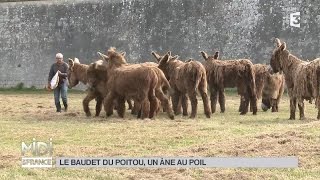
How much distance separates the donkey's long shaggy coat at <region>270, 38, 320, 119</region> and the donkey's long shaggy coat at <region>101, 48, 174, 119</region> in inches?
117

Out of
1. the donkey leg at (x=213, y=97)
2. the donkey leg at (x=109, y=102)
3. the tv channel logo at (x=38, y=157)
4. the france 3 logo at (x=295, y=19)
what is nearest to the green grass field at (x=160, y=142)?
the tv channel logo at (x=38, y=157)

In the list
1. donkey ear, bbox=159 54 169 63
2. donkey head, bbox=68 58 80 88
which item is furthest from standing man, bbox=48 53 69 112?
donkey ear, bbox=159 54 169 63

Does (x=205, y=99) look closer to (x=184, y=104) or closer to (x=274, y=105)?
(x=184, y=104)

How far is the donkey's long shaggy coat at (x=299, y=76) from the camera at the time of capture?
41.0 feet

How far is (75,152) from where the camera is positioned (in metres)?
8.32

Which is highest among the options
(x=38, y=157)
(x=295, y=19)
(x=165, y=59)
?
(x=295, y=19)

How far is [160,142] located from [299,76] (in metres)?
4.90

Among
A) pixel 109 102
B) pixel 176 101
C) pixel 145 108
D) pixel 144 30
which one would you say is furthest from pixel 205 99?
pixel 144 30

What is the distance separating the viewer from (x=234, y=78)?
15773 millimetres

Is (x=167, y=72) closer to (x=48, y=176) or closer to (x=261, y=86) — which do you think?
(x=261, y=86)

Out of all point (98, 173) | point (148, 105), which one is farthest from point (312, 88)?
point (98, 173)

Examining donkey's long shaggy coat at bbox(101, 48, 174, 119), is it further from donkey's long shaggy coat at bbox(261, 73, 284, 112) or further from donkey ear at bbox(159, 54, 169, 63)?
donkey's long shaggy coat at bbox(261, 73, 284, 112)

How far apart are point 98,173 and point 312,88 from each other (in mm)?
7162

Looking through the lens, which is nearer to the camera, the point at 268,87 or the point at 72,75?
the point at 72,75
